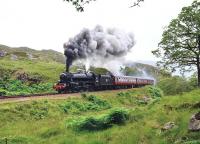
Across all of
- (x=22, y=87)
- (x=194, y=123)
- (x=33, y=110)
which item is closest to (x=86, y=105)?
(x=33, y=110)

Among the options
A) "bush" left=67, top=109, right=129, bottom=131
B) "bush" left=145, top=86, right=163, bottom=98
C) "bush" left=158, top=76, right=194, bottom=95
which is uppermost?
"bush" left=158, top=76, right=194, bottom=95

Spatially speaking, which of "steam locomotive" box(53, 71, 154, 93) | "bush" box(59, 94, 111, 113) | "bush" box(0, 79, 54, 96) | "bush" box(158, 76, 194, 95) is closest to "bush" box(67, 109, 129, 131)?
"bush" box(59, 94, 111, 113)

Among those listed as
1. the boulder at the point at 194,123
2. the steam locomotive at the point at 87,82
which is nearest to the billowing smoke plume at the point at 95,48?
the steam locomotive at the point at 87,82

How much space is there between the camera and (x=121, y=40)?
6662 centimetres

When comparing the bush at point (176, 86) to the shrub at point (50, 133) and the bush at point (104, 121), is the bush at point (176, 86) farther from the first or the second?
the shrub at point (50, 133)

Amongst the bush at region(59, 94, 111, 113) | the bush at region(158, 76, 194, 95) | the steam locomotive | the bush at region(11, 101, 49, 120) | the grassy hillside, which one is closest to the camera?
the grassy hillside

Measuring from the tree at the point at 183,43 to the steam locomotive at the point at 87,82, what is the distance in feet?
35.4

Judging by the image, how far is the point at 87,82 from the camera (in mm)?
51688

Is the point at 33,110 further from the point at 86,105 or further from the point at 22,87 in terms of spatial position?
the point at 22,87

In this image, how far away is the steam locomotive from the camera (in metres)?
49.0

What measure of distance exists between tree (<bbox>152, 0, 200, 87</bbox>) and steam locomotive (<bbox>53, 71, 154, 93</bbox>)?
35.4 feet

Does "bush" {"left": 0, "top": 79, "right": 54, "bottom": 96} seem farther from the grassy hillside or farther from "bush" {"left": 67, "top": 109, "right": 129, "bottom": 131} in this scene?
"bush" {"left": 67, "top": 109, "right": 129, "bottom": 131}

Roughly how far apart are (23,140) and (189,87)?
34148 mm

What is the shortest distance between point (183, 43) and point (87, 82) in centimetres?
1435
